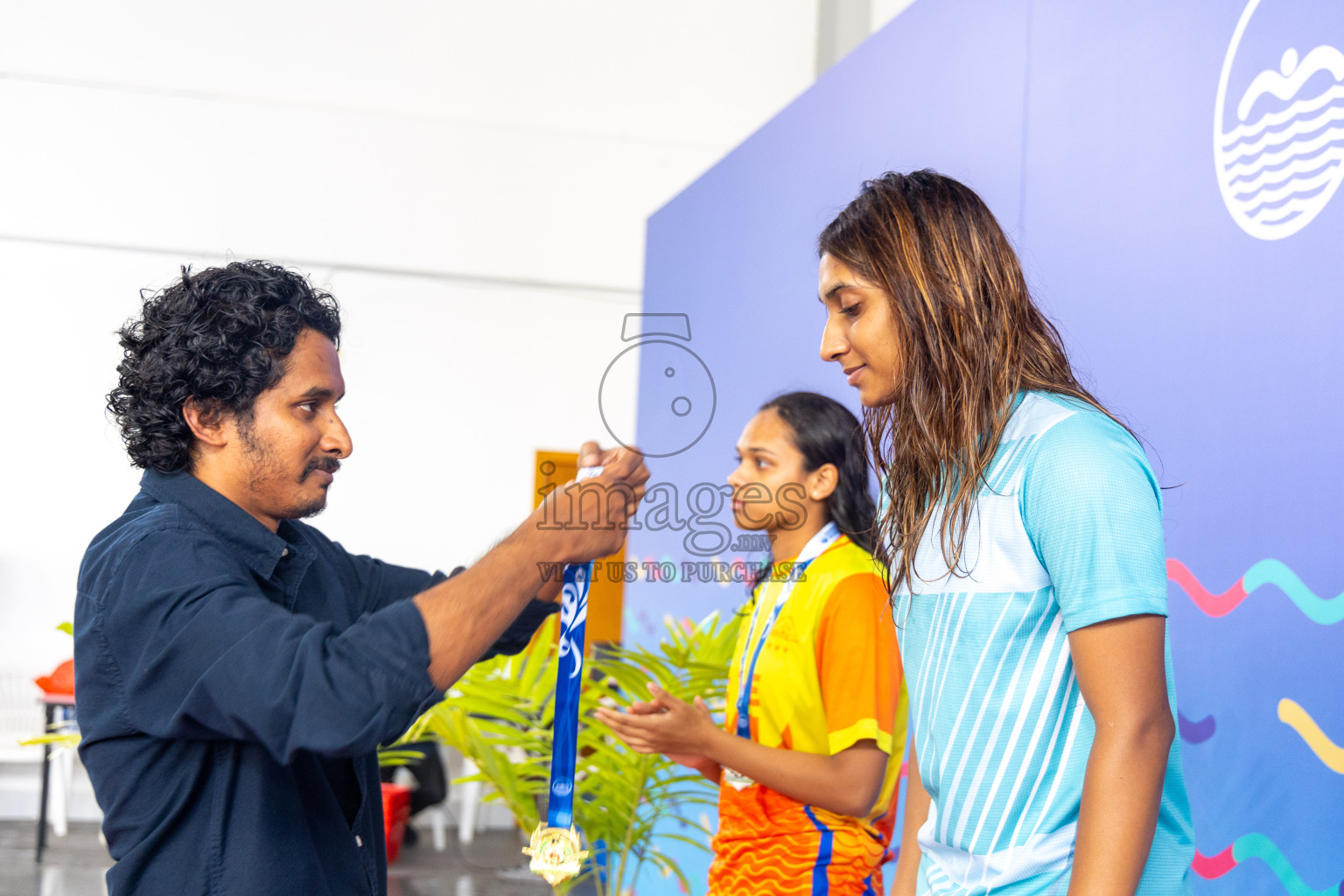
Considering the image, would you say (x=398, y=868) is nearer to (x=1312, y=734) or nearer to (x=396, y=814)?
(x=396, y=814)

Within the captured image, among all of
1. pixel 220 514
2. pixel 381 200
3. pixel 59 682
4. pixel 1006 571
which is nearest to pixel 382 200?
pixel 381 200

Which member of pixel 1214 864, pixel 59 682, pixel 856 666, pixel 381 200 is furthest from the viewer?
pixel 381 200

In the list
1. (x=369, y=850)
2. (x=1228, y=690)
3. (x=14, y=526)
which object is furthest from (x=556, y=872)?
(x=14, y=526)

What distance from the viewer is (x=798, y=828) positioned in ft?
5.89

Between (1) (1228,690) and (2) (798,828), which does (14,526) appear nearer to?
(2) (798,828)

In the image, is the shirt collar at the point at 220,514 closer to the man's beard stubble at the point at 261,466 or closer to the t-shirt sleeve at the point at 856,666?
the man's beard stubble at the point at 261,466

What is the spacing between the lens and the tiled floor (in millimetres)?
4852

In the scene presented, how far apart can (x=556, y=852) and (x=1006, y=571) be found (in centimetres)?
72

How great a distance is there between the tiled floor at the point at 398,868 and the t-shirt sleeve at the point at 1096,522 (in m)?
4.52

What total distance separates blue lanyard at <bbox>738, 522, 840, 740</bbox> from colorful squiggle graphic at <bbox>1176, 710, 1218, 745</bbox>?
65cm

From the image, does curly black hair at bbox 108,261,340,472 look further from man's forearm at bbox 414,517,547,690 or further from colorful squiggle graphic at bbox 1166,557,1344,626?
colorful squiggle graphic at bbox 1166,557,1344,626

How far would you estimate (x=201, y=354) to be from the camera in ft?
4.44

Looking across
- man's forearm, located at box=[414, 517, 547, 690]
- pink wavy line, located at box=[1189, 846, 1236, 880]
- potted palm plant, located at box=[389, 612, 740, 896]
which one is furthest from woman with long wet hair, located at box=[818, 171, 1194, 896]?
potted palm plant, located at box=[389, 612, 740, 896]

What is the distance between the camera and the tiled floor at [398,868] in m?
4.85
